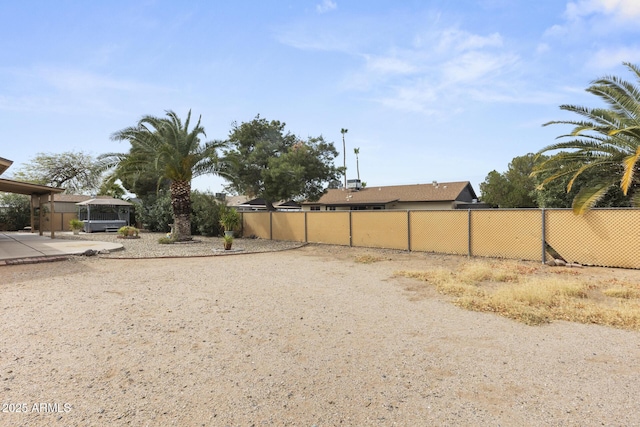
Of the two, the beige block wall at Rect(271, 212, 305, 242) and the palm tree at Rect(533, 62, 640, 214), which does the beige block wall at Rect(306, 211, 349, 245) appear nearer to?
the beige block wall at Rect(271, 212, 305, 242)

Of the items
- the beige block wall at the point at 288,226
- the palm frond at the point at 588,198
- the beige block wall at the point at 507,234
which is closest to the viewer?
the palm frond at the point at 588,198

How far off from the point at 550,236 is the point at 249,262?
31.3 ft

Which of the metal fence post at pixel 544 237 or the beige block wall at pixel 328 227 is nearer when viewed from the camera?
the metal fence post at pixel 544 237

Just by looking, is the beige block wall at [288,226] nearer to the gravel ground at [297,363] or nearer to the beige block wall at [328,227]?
the beige block wall at [328,227]

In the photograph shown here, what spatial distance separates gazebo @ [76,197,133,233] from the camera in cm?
2541

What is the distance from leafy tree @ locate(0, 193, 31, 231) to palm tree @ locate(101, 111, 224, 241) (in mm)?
17175

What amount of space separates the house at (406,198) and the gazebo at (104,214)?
17.0 meters

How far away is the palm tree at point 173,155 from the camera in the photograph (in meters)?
16.5

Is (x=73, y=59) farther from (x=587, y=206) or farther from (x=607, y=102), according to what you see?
(x=607, y=102)

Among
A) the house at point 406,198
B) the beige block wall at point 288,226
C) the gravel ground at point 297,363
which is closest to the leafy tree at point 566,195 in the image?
the beige block wall at point 288,226

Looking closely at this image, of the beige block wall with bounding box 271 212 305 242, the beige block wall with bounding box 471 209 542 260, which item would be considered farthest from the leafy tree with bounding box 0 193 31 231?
the beige block wall with bounding box 471 209 542 260

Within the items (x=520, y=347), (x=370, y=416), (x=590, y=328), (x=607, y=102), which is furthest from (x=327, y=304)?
(x=607, y=102)

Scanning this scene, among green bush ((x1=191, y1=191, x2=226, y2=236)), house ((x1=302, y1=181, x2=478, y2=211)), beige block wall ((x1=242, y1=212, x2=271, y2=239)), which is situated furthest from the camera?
house ((x1=302, y1=181, x2=478, y2=211))

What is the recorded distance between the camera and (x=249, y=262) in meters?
11.4
